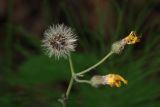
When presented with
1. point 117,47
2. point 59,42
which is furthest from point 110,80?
point 59,42

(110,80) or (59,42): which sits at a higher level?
(59,42)

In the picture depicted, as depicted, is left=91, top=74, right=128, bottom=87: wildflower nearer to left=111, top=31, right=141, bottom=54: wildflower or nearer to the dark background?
left=111, top=31, right=141, bottom=54: wildflower

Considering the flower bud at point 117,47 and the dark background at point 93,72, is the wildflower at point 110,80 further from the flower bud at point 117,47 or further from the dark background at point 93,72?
the dark background at point 93,72

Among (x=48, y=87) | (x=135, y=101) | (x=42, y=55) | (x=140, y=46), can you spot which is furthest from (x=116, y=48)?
(x=140, y=46)

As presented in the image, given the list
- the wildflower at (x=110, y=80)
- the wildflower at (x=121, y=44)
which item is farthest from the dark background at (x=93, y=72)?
the wildflower at (x=110, y=80)

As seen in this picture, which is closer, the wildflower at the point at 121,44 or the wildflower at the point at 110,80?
the wildflower at the point at 110,80

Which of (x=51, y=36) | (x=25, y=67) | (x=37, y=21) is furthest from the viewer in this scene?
(x=37, y=21)

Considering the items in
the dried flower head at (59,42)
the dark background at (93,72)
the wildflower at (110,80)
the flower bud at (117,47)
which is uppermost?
the dark background at (93,72)

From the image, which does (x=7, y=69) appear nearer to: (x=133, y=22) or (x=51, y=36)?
(x=133, y=22)

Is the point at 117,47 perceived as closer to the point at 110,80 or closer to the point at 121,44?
the point at 121,44
